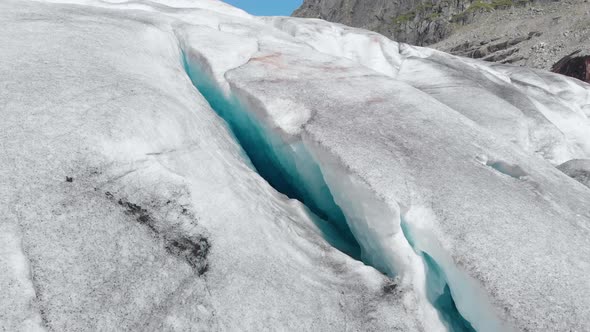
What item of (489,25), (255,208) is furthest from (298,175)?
(489,25)

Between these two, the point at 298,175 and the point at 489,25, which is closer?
the point at 298,175

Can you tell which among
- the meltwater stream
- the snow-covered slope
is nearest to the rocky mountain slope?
the snow-covered slope

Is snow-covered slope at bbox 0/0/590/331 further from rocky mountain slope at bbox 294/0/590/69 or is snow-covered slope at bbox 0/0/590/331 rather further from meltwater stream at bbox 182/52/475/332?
rocky mountain slope at bbox 294/0/590/69

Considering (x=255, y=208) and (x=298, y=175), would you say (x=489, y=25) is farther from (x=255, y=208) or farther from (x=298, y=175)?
(x=255, y=208)

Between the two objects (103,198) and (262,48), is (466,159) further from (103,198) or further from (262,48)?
(262,48)

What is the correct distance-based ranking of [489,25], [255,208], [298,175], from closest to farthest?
[255,208]
[298,175]
[489,25]

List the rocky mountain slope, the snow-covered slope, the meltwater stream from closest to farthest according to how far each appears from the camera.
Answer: the snow-covered slope
the meltwater stream
the rocky mountain slope
